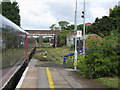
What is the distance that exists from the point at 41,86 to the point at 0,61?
250 cm

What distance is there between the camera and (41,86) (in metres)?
7.72

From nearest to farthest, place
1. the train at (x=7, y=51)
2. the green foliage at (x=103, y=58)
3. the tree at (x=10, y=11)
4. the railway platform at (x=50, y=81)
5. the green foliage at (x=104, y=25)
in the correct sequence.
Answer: the train at (x=7, y=51), the railway platform at (x=50, y=81), the green foliage at (x=103, y=58), the green foliage at (x=104, y=25), the tree at (x=10, y=11)

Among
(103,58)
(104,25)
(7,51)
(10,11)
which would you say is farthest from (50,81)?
(10,11)

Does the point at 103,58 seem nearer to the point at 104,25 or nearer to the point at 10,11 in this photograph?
the point at 104,25

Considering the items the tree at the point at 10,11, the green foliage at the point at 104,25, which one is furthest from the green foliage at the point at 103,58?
the tree at the point at 10,11

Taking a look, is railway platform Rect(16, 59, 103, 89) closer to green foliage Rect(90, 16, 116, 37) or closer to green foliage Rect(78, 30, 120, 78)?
green foliage Rect(78, 30, 120, 78)

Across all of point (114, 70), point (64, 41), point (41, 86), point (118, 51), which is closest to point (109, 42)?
point (118, 51)

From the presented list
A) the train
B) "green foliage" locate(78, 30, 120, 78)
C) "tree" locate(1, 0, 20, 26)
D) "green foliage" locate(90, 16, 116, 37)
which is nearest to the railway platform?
the train

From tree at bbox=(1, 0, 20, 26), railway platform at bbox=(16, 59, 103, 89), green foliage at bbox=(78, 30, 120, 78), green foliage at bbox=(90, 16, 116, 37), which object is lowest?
railway platform at bbox=(16, 59, 103, 89)

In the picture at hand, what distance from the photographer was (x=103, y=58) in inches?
377

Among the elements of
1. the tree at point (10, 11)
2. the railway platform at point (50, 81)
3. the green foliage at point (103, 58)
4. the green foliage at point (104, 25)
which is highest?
the tree at point (10, 11)

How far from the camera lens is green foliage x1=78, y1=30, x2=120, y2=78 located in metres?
9.30

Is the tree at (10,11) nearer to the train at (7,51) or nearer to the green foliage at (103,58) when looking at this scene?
the green foliage at (103,58)

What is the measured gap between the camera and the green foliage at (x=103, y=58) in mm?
9305
